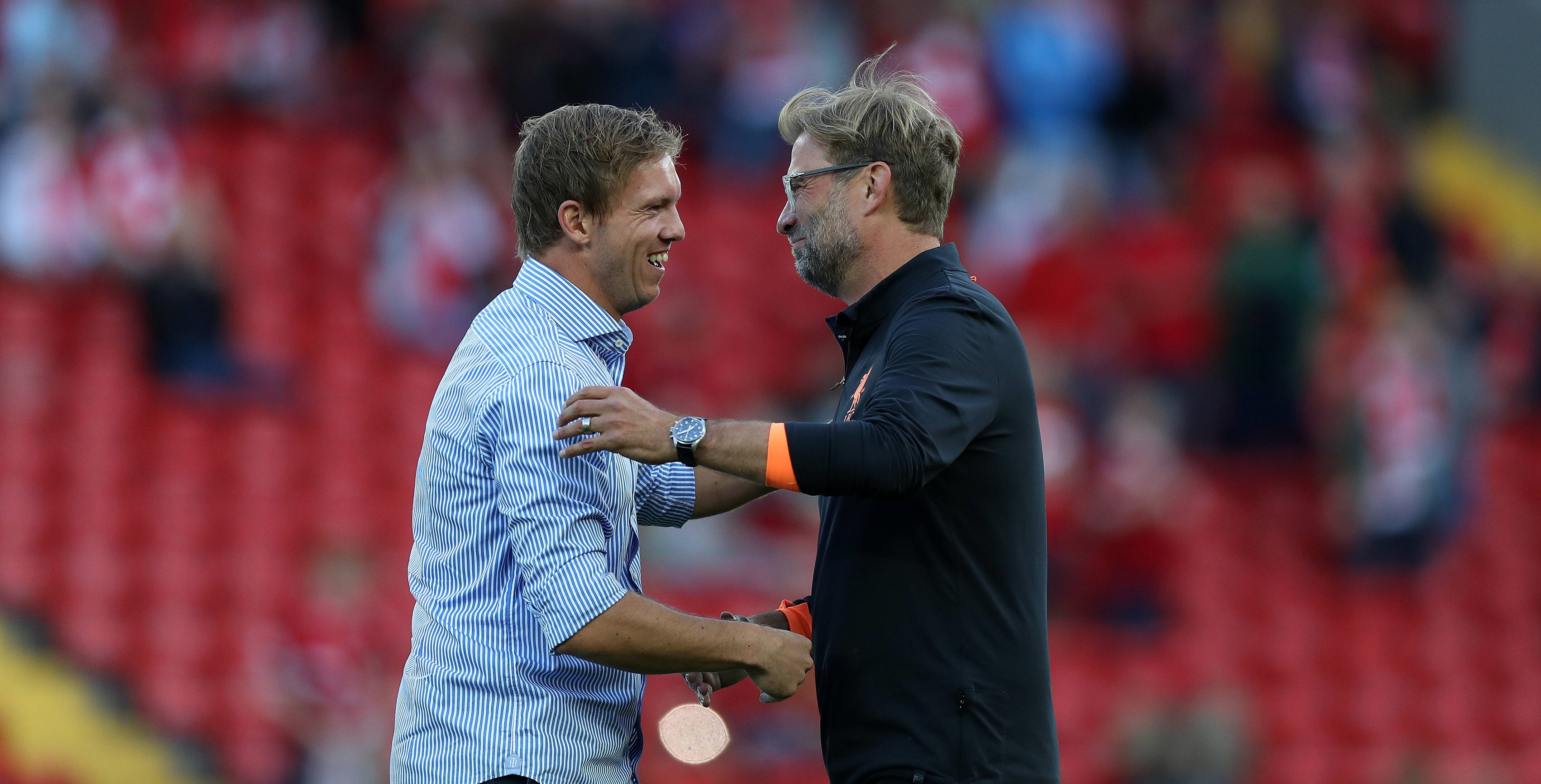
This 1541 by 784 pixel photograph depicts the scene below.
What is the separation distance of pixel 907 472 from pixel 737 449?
0.93 feet

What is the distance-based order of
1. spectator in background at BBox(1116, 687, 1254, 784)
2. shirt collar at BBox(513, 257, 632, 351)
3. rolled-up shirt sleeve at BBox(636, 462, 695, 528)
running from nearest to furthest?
shirt collar at BBox(513, 257, 632, 351)
rolled-up shirt sleeve at BBox(636, 462, 695, 528)
spectator in background at BBox(1116, 687, 1254, 784)

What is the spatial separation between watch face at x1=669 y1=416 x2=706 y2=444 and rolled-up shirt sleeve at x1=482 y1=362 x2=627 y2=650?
0.62 ft

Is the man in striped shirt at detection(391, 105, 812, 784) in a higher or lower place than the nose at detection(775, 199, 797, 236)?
lower

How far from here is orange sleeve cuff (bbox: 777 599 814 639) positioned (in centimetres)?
319

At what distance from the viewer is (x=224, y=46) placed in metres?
10.2

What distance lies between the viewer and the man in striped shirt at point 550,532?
2.69 metres

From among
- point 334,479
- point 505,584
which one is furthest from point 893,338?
point 334,479

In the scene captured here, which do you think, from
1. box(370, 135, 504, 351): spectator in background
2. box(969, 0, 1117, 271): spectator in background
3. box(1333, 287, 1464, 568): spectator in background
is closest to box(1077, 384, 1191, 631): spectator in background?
box(1333, 287, 1464, 568): spectator in background

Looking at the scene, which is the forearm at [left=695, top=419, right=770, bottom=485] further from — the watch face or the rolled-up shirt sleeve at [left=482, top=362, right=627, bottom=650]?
the rolled-up shirt sleeve at [left=482, top=362, right=627, bottom=650]

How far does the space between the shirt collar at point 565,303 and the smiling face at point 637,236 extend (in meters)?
0.05

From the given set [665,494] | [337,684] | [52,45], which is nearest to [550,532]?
[665,494]

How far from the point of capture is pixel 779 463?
2.63 meters

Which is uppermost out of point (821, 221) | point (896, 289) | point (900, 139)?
point (900, 139)

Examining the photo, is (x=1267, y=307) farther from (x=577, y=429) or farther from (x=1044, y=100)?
(x=577, y=429)
